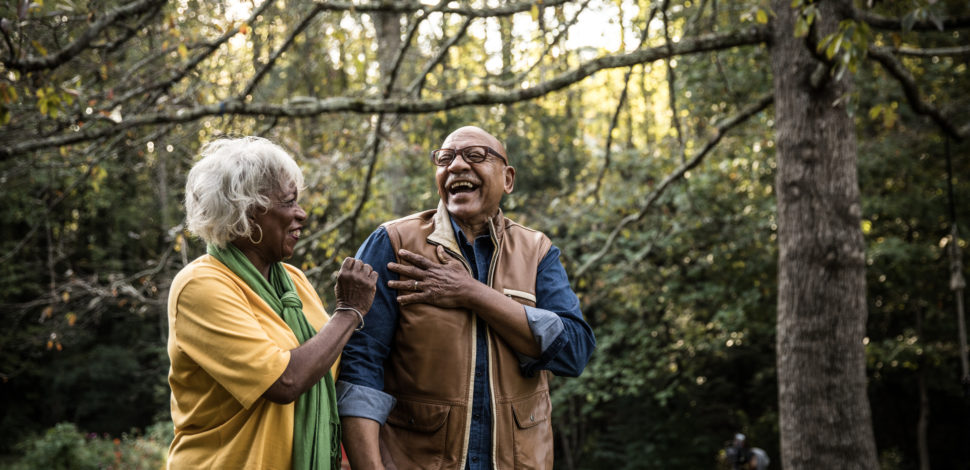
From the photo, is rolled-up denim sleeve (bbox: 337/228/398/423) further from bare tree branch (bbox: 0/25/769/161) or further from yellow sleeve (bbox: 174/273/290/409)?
Result: bare tree branch (bbox: 0/25/769/161)

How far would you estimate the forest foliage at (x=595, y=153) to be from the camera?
4.82 metres

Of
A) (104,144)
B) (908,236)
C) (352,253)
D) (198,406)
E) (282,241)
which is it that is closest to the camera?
(198,406)

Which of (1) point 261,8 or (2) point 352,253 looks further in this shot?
(2) point 352,253

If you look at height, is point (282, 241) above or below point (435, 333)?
above

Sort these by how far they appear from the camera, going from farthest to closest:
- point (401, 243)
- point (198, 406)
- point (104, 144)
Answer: point (104, 144)
point (401, 243)
point (198, 406)

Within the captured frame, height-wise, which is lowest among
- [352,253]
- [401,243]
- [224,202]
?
[352,253]

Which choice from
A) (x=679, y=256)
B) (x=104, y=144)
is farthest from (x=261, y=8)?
(x=679, y=256)

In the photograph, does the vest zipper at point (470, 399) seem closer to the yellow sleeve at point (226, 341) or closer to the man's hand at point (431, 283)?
the man's hand at point (431, 283)

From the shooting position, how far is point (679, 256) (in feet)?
39.3

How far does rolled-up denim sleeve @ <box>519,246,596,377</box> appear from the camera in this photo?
89.7 inches

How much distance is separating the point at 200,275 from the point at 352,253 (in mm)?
4903

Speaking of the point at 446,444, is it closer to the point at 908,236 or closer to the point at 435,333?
the point at 435,333

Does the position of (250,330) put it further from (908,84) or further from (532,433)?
(908,84)

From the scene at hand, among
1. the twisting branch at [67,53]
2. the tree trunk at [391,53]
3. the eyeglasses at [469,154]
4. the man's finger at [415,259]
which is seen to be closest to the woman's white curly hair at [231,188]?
the man's finger at [415,259]
